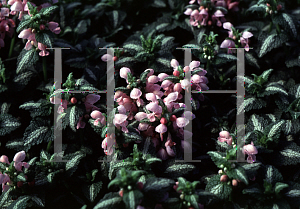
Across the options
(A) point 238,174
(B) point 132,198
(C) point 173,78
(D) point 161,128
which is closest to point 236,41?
(C) point 173,78

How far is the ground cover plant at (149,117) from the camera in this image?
2047 mm

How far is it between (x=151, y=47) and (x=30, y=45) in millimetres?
846

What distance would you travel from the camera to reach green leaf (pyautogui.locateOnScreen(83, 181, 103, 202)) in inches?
85.5

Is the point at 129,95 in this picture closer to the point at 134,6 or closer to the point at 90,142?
the point at 90,142

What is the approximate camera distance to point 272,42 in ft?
9.28

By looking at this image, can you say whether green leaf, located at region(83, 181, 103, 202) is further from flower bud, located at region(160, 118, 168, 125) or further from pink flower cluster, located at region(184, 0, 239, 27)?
pink flower cluster, located at region(184, 0, 239, 27)

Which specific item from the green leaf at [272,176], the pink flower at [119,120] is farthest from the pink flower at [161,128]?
the green leaf at [272,176]

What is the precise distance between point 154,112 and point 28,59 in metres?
1.04

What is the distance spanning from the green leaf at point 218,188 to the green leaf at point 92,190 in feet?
2.09

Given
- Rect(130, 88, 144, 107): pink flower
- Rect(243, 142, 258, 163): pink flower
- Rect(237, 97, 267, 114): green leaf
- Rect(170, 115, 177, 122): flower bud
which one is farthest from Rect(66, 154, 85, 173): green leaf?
Rect(237, 97, 267, 114): green leaf

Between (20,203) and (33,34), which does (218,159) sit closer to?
(20,203)

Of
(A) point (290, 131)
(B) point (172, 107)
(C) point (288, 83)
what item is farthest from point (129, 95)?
(C) point (288, 83)

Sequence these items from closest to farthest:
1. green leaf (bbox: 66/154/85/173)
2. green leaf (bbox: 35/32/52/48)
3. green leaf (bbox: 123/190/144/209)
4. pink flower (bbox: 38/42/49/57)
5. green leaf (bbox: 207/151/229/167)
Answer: green leaf (bbox: 123/190/144/209) < green leaf (bbox: 207/151/229/167) < green leaf (bbox: 66/154/85/173) < green leaf (bbox: 35/32/52/48) < pink flower (bbox: 38/42/49/57)

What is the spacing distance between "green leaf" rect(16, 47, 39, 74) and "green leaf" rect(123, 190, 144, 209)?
1283mm
